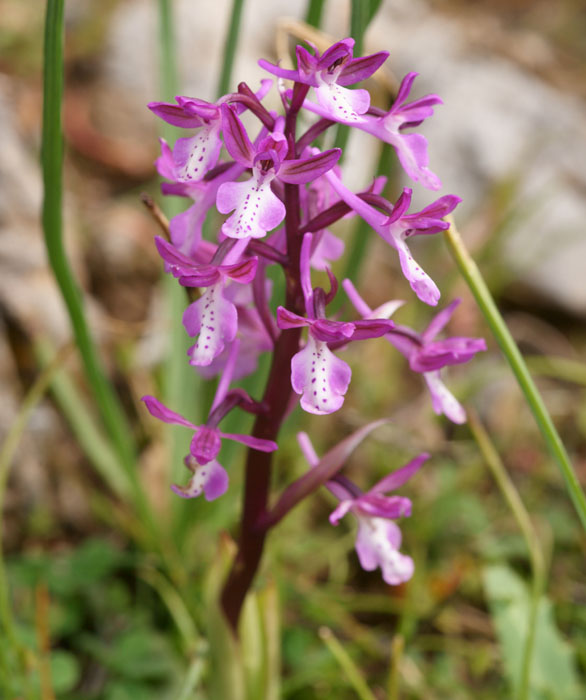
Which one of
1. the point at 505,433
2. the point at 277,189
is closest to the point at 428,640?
the point at 505,433

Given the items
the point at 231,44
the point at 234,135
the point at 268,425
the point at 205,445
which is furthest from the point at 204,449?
the point at 231,44

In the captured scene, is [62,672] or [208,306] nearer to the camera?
[208,306]

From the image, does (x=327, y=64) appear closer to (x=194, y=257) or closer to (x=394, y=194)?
(x=194, y=257)

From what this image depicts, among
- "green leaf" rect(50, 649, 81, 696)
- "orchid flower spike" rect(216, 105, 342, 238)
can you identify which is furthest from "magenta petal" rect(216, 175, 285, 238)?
"green leaf" rect(50, 649, 81, 696)

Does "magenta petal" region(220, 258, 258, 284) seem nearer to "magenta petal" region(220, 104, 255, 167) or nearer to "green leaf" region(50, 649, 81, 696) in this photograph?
"magenta petal" region(220, 104, 255, 167)

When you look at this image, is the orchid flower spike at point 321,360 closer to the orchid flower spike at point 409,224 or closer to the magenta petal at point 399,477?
the orchid flower spike at point 409,224

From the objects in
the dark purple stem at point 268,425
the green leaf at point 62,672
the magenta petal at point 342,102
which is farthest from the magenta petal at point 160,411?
the green leaf at point 62,672

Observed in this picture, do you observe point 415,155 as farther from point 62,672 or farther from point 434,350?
point 62,672
